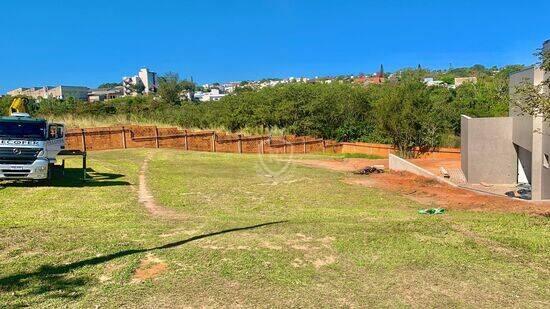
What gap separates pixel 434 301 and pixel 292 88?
1774 inches

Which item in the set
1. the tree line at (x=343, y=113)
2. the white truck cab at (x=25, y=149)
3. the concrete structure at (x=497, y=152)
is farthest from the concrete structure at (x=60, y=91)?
the concrete structure at (x=497, y=152)

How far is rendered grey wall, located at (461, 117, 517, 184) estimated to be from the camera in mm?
22609

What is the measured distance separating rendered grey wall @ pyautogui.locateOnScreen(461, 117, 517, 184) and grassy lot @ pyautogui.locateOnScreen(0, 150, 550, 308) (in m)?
11.6

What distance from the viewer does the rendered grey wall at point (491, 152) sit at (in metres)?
22.6

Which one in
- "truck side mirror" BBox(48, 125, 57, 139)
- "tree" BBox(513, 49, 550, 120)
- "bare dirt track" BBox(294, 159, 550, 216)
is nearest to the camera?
"tree" BBox(513, 49, 550, 120)

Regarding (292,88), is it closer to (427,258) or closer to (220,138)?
(220,138)

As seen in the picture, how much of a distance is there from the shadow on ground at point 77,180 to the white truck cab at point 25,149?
2.08 ft

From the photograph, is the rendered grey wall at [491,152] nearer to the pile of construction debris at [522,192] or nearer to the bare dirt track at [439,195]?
the pile of construction debris at [522,192]

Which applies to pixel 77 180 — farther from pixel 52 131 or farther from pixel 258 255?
pixel 258 255

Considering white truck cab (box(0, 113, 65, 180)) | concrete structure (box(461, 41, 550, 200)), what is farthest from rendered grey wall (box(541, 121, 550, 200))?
white truck cab (box(0, 113, 65, 180))

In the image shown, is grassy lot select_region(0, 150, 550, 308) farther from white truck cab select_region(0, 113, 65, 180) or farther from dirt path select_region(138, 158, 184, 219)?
white truck cab select_region(0, 113, 65, 180)

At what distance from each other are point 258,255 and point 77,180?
1122 centimetres

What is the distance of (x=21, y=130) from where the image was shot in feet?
47.0

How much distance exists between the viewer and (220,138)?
3497cm
